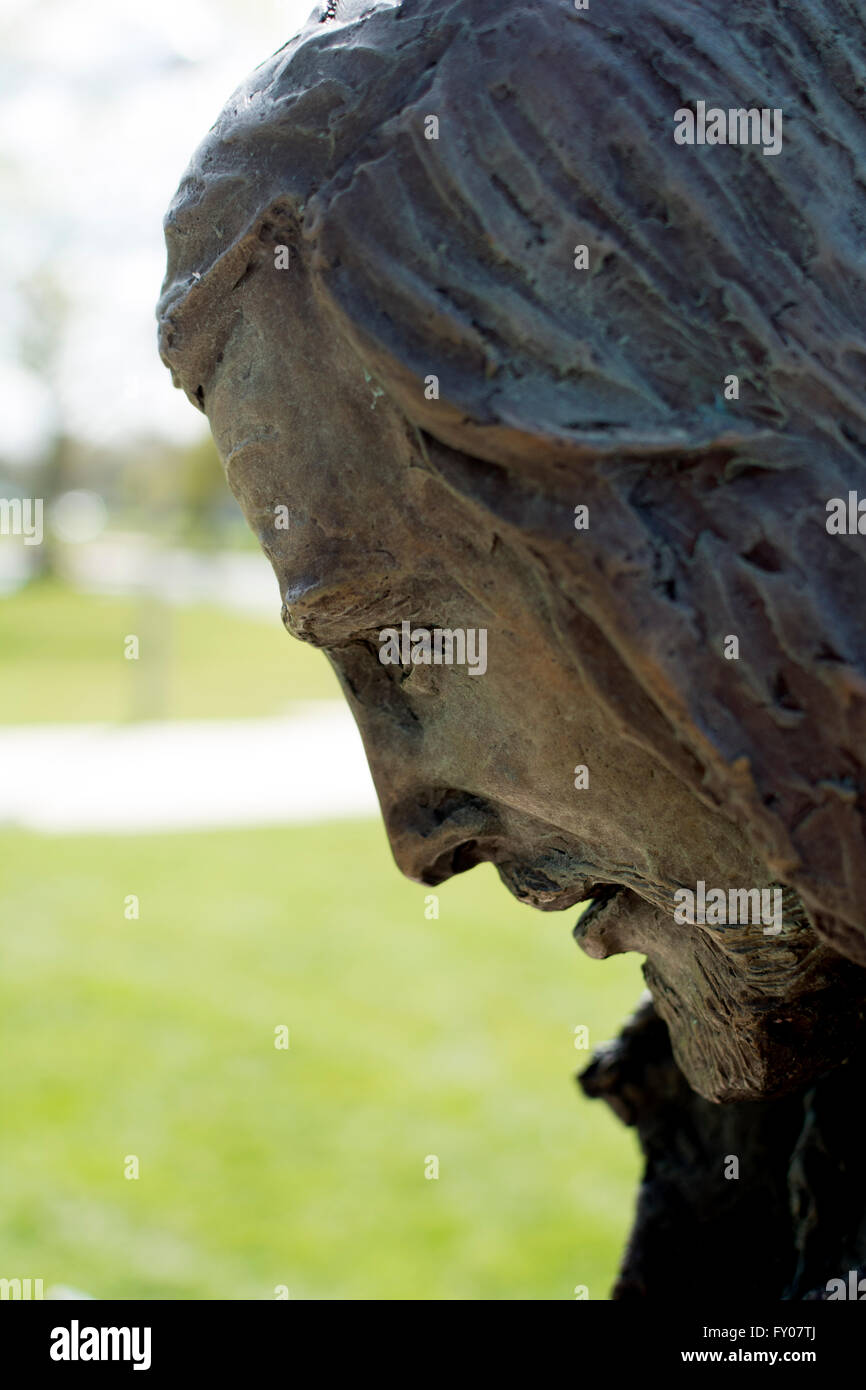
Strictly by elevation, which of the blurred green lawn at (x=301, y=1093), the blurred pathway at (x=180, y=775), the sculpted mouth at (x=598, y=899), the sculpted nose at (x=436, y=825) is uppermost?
the blurred pathway at (x=180, y=775)

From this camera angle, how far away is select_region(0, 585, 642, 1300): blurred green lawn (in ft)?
11.5

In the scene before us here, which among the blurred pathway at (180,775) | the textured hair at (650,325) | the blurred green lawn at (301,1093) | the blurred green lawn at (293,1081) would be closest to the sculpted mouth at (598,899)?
the textured hair at (650,325)

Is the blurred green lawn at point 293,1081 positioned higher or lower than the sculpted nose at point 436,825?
lower

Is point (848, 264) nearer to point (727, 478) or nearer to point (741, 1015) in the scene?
point (727, 478)

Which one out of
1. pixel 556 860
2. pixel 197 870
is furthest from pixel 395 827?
pixel 197 870

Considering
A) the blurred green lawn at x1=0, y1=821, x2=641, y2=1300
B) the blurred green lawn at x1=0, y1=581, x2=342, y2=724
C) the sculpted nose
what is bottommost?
the blurred green lawn at x1=0, y1=821, x2=641, y2=1300

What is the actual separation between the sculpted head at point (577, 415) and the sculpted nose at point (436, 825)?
0.08 metres

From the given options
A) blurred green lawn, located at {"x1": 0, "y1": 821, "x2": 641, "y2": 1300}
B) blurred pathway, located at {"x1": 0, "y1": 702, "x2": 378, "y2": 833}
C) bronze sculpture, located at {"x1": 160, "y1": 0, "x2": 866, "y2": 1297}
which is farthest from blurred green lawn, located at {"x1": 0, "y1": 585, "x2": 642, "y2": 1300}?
bronze sculpture, located at {"x1": 160, "y1": 0, "x2": 866, "y2": 1297}

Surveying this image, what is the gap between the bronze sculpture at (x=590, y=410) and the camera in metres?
1.04

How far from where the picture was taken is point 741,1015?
1374mm

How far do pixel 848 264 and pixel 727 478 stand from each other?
21cm

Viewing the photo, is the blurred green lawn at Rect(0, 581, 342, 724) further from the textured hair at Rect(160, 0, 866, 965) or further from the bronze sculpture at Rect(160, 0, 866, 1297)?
the textured hair at Rect(160, 0, 866, 965)

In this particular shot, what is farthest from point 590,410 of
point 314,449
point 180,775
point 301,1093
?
point 180,775

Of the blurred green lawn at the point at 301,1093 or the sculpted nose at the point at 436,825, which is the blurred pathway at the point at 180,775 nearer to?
the blurred green lawn at the point at 301,1093
